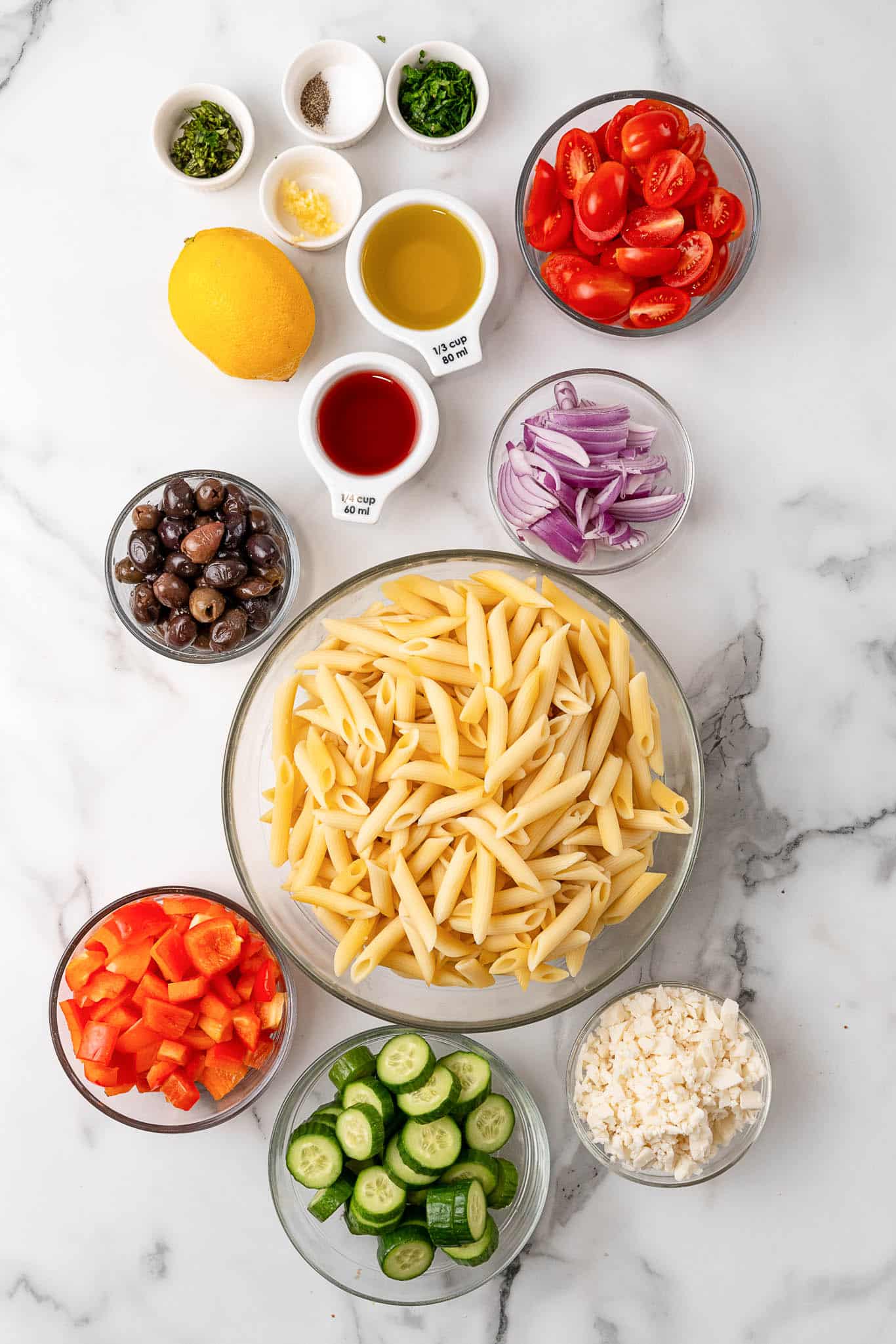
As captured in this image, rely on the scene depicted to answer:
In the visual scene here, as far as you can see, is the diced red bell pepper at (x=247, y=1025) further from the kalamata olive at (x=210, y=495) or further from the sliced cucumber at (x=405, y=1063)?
the kalamata olive at (x=210, y=495)

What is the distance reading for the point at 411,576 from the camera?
153 cm

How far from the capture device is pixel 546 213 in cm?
171

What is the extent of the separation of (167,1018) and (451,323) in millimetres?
1292

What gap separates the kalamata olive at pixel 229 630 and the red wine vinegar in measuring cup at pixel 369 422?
333mm

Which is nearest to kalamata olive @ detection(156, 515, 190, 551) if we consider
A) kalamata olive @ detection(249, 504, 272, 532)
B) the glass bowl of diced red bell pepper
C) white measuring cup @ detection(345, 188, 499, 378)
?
kalamata olive @ detection(249, 504, 272, 532)

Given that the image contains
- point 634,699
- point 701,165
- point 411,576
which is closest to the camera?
point 634,699

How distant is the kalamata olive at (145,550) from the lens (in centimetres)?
167

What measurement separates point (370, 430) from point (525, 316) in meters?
0.37

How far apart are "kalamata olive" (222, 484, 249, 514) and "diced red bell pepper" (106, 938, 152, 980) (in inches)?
30.1

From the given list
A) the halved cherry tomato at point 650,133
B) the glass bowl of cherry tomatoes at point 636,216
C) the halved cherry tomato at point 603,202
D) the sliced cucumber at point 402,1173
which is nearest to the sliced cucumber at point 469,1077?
the sliced cucumber at point 402,1173

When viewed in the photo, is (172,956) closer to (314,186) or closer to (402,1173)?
(402,1173)

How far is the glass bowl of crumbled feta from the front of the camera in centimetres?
156

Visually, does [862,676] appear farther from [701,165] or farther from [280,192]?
[280,192]

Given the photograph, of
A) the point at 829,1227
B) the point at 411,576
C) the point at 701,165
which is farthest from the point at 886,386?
the point at 829,1227
